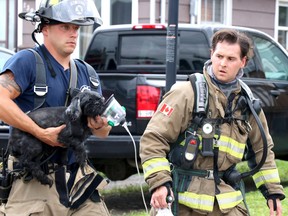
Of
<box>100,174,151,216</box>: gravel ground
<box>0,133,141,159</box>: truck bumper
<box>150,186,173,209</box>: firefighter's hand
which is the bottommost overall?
<box>100,174,151,216</box>: gravel ground

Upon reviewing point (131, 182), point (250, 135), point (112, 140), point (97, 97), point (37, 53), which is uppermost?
point (37, 53)

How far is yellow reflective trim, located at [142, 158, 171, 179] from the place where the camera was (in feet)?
11.6

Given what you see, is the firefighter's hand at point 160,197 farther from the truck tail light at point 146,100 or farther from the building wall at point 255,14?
the building wall at point 255,14

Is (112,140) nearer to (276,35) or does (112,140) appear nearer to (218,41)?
(218,41)

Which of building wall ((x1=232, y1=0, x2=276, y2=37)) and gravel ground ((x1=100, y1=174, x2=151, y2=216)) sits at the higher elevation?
building wall ((x1=232, y1=0, x2=276, y2=37))

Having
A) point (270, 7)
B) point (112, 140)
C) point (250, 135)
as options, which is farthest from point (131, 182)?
point (270, 7)

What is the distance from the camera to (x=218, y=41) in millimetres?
3811

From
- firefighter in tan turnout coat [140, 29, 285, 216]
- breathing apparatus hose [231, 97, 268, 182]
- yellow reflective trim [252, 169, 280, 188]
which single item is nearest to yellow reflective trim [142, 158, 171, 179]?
firefighter in tan turnout coat [140, 29, 285, 216]

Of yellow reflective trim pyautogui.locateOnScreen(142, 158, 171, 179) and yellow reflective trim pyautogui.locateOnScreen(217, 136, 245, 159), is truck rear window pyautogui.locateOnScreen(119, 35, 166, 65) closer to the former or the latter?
yellow reflective trim pyautogui.locateOnScreen(217, 136, 245, 159)

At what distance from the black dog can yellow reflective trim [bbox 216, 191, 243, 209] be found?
0.81 meters

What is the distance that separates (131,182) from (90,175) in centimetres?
536

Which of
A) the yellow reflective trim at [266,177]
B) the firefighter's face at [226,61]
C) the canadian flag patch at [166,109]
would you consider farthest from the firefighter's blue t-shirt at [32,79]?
the yellow reflective trim at [266,177]

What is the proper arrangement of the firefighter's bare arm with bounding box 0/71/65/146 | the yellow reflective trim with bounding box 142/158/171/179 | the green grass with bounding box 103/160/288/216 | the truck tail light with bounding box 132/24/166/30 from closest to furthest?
the firefighter's bare arm with bounding box 0/71/65/146 → the yellow reflective trim with bounding box 142/158/171/179 → the green grass with bounding box 103/160/288/216 → the truck tail light with bounding box 132/24/166/30

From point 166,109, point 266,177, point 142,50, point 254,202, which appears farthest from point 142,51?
point 166,109
